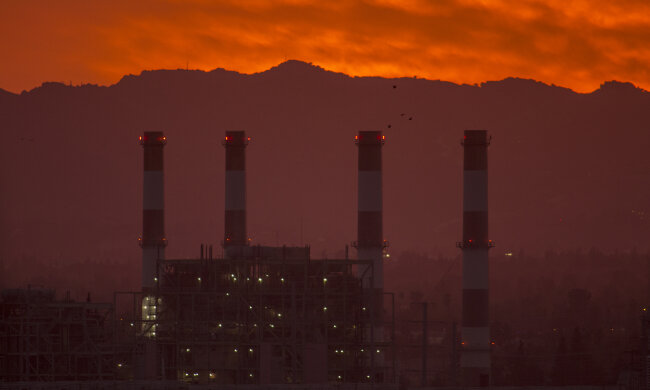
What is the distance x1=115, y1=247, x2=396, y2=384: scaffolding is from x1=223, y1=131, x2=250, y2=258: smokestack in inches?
613

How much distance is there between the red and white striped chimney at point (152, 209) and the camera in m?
83.2

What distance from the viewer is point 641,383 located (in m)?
69.3

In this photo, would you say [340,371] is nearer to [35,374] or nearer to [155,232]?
[35,374]

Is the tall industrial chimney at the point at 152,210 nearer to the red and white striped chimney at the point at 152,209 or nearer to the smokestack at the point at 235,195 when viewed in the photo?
the red and white striped chimney at the point at 152,209

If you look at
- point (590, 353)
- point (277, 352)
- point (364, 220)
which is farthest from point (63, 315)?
point (590, 353)

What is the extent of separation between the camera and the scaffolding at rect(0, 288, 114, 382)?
216 feet

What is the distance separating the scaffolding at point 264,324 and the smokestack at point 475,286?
34.6 ft

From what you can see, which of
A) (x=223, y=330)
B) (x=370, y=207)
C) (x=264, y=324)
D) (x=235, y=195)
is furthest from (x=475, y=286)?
(x=235, y=195)

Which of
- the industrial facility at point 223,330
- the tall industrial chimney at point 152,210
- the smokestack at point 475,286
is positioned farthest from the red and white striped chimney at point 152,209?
the smokestack at point 475,286

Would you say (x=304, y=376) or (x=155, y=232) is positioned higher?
(x=155, y=232)

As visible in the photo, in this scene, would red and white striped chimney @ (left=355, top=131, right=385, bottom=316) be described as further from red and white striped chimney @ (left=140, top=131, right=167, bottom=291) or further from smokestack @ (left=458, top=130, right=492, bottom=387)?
red and white striped chimney @ (left=140, top=131, right=167, bottom=291)

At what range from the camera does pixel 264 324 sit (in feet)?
220

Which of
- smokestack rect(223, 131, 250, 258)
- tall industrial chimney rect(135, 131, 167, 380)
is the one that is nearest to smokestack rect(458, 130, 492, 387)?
smokestack rect(223, 131, 250, 258)

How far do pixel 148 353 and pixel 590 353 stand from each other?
51.1 m
